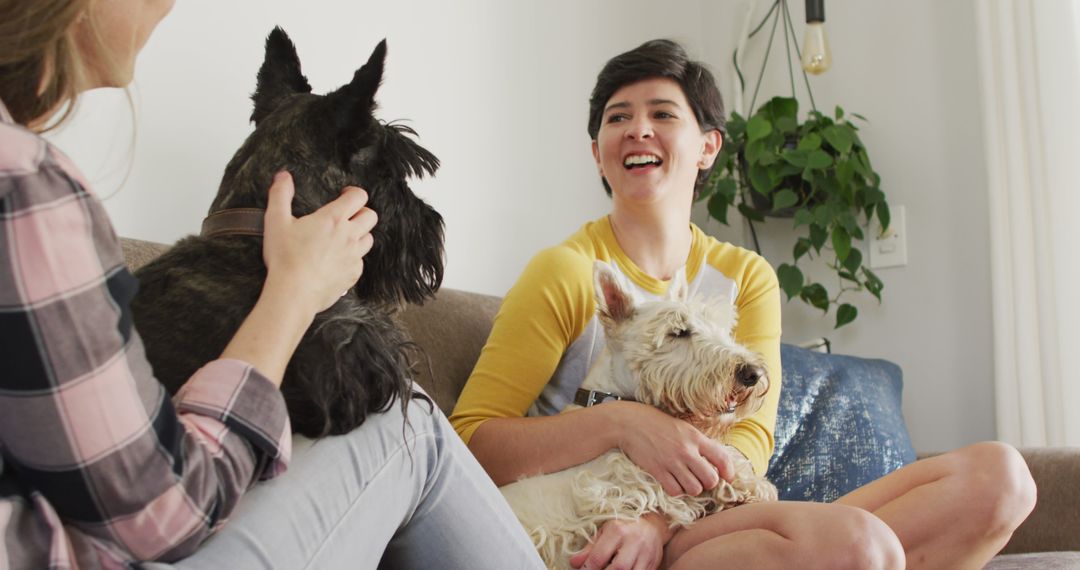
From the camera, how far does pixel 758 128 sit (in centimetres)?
313

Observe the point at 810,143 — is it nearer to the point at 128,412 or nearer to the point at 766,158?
the point at 766,158

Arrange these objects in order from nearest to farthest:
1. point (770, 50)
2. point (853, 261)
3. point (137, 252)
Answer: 1. point (137, 252)
2. point (853, 261)
3. point (770, 50)

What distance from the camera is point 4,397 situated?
2.43 feet

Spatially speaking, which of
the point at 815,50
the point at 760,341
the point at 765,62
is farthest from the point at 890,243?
the point at 760,341

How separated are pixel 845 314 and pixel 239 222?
2.51 m

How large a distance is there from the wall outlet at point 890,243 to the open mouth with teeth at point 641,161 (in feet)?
4.89

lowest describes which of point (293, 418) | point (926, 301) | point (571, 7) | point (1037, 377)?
point (1037, 377)

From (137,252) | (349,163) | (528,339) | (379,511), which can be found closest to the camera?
(379,511)

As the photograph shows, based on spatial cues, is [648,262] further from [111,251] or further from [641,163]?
[111,251]

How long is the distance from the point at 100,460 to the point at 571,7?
257 cm

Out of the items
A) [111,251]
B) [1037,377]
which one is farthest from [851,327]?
[111,251]

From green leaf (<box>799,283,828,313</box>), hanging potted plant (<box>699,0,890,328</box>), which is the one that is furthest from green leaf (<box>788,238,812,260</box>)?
green leaf (<box>799,283,828,313</box>)

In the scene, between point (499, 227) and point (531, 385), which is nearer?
point (531, 385)

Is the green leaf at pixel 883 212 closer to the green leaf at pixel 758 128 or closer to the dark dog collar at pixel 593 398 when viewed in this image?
the green leaf at pixel 758 128
